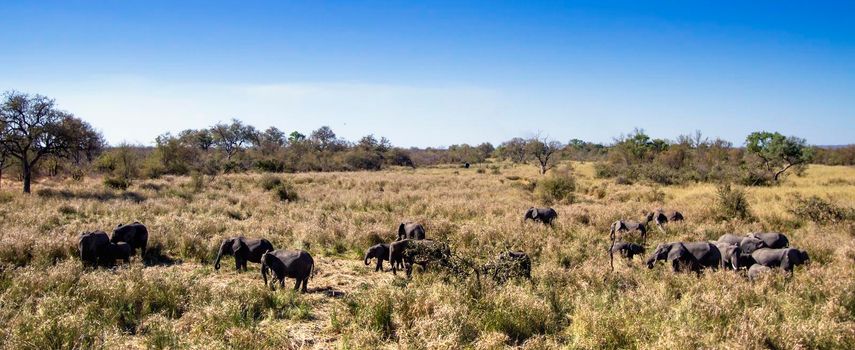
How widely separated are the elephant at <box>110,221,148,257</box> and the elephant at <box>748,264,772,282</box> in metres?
13.2

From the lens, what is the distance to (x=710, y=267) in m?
9.46

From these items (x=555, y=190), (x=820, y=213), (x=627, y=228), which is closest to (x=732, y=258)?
(x=627, y=228)

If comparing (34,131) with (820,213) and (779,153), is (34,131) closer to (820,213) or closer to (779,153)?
(820,213)

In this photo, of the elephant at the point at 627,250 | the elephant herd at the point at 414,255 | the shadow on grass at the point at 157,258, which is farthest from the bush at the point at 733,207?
the shadow on grass at the point at 157,258

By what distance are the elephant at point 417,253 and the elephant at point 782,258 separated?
6656mm

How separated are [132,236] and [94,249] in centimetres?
102

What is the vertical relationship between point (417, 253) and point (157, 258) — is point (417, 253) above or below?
above

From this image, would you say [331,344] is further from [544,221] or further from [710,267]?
[544,221]

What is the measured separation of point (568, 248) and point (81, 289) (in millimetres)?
10749

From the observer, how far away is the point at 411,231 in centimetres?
1217

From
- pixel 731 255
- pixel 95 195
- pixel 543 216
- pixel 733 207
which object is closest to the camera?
pixel 731 255

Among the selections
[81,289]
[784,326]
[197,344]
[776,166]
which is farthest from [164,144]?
[776,166]

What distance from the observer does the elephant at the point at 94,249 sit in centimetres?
958

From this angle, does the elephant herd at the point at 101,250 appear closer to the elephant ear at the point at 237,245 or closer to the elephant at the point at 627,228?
the elephant ear at the point at 237,245
